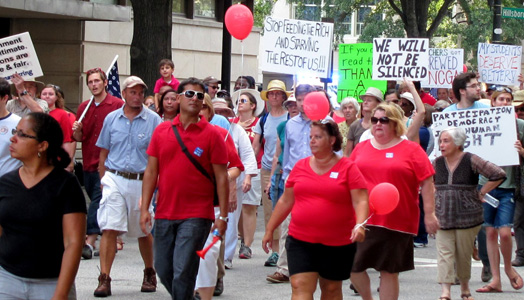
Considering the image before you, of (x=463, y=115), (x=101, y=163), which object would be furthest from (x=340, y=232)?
(x=463, y=115)

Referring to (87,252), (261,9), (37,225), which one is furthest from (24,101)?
(261,9)

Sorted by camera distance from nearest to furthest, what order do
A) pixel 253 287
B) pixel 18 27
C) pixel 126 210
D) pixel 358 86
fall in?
pixel 126 210 → pixel 253 287 → pixel 358 86 → pixel 18 27

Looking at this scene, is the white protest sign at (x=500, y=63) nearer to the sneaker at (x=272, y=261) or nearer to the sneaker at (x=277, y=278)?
the sneaker at (x=272, y=261)

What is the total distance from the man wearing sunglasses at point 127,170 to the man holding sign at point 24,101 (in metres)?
1.03

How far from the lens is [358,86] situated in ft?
48.7

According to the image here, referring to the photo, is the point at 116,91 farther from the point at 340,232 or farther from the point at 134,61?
the point at 340,232

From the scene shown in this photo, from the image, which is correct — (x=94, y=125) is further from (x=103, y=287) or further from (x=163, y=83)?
(x=163, y=83)

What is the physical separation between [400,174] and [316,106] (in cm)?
151

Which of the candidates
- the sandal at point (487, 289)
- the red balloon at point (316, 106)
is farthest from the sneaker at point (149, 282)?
the sandal at point (487, 289)

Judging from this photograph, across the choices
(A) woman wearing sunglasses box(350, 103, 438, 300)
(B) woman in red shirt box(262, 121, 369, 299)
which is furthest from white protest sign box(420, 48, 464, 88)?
(B) woman in red shirt box(262, 121, 369, 299)

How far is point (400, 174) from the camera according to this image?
25.5ft

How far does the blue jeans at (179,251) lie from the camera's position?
725 centimetres

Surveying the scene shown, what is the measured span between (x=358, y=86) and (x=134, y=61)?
343 cm

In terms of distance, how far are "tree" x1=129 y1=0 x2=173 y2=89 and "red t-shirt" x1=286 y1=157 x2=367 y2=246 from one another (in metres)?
8.80
